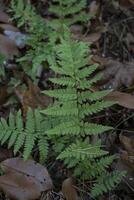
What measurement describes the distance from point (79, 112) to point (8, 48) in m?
1.23

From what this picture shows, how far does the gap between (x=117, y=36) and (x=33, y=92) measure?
106 centimetres

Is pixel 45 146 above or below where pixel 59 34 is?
below

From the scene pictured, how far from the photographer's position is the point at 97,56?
376cm

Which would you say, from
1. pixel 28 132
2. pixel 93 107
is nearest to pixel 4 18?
pixel 28 132

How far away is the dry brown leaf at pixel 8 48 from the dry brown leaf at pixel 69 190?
1305 millimetres

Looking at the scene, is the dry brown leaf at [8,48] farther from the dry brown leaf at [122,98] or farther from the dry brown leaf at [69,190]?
the dry brown leaf at [69,190]

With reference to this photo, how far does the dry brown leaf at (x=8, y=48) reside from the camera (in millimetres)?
3725

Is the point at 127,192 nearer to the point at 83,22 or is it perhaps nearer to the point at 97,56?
the point at 97,56

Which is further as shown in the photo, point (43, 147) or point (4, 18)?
point (4, 18)

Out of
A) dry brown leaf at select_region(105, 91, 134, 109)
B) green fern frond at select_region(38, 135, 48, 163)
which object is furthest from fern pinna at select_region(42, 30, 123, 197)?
dry brown leaf at select_region(105, 91, 134, 109)

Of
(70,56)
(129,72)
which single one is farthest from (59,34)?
(70,56)

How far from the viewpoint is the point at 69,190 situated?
2.91 m

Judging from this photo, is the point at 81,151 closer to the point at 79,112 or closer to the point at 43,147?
the point at 79,112

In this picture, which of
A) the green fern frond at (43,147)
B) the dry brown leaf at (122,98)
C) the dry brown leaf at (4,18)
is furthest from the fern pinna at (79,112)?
the dry brown leaf at (4,18)
